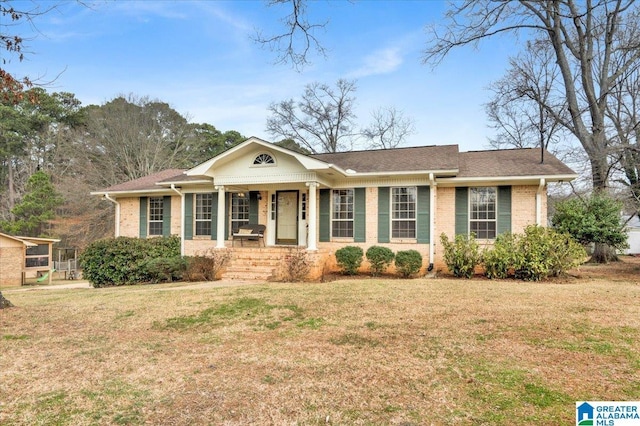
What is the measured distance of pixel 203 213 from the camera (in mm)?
14836

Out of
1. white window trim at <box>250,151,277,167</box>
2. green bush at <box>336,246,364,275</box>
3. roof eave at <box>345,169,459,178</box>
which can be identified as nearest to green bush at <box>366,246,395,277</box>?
green bush at <box>336,246,364,275</box>

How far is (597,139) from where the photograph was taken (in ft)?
53.3

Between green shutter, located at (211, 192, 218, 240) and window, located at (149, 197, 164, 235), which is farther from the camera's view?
window, located at (149, 197, 164, 235)

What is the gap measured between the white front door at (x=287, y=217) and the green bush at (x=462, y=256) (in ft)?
17.8

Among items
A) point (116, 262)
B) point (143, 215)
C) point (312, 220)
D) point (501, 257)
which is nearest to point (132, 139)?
point (143, 215)

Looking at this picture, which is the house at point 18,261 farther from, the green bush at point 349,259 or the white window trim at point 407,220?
the white window trim at point 407,220

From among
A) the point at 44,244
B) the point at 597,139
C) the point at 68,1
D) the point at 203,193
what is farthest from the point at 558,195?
the point at 44,244

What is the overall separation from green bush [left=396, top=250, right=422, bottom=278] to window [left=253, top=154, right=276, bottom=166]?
5232 millimetres

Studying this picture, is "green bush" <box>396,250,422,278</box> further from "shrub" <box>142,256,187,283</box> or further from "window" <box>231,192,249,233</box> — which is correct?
"shrub" <box>142,256,187,283</box>

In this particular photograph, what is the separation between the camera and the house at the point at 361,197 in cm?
1184

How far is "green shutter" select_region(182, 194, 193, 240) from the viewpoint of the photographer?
48.6ft

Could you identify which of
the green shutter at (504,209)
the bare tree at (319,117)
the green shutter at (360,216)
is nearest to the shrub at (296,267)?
the green shutter at (360,216)

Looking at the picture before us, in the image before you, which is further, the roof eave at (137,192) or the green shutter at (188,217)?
the roof eave at (137,192)

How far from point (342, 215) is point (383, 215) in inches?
57.6
